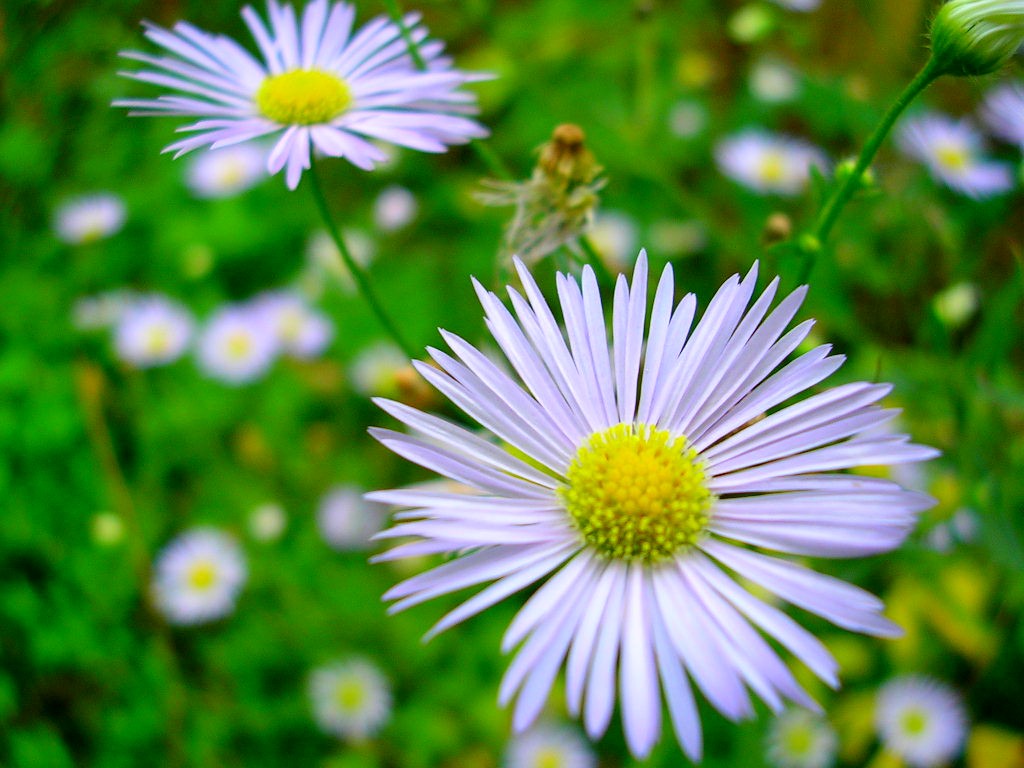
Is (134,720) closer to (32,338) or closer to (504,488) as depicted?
(32,338)

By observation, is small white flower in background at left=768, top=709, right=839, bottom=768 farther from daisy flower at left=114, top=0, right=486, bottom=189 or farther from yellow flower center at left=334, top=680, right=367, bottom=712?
daisy flower at left=114, top=0, right=486, bottom=189

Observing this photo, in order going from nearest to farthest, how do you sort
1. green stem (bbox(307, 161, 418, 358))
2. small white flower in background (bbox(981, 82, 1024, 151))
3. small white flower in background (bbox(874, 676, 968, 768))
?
green stem (bbox(307, 161, 418, 358)), small white flower in background (bbox(981, 82, 1024, 151)), small white flower in background (bbox(874, 676, 968, 768))

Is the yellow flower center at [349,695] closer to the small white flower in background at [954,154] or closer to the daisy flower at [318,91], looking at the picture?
the daisy flower at [318,91]

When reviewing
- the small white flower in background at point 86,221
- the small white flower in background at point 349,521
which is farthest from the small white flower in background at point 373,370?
the small white flower in background at point 86,221

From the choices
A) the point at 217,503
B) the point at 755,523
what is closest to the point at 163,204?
the point at 217,503

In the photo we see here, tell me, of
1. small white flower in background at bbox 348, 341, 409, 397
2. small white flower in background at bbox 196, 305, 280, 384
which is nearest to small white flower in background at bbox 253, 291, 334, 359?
small white flower in background at bbox 196, 305, 280, 384

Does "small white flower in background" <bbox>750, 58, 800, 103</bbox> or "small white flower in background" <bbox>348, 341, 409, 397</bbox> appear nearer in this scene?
"small white flower in background" <bbox>348, 341, 409, 397</bbox>
